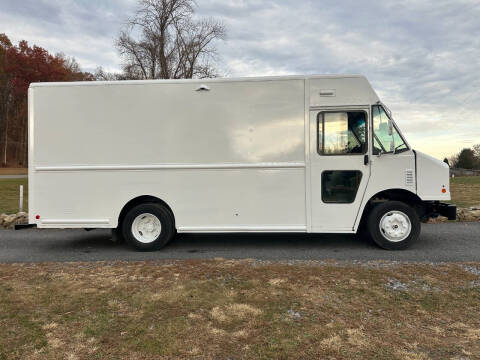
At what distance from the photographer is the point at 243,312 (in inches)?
136

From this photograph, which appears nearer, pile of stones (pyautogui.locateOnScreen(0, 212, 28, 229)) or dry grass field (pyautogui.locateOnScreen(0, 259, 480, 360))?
dry grass field (pyautogui.locateOnScreen(0, 259, 480, 360))

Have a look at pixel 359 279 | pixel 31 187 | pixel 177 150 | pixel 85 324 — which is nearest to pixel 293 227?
pixel 359 279

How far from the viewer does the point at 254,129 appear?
589 centimetres

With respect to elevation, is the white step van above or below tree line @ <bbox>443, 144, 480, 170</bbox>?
below

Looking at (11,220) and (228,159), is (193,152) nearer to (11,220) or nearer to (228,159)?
(228,159)

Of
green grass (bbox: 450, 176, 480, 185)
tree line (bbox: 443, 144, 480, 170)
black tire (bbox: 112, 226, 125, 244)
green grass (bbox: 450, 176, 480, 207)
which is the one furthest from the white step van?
tree line (bbox: 443, 144, 480, 170)

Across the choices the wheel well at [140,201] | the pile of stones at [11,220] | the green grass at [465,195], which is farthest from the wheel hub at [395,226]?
the pile of stones at [11,220]

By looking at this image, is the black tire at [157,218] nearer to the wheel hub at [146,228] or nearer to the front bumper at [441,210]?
the wheel hub at [146,228]

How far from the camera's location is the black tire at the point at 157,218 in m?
6.02

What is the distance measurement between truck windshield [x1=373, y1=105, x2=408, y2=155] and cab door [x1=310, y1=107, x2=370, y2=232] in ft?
0.47

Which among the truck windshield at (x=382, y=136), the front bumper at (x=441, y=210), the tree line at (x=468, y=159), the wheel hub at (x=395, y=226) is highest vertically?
the tree line at (x=468, y=159)

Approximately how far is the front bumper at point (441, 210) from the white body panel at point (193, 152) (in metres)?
1.47

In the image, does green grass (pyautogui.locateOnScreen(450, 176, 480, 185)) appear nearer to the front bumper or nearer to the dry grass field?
the front bumper

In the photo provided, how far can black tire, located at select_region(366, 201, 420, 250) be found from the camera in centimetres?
587
